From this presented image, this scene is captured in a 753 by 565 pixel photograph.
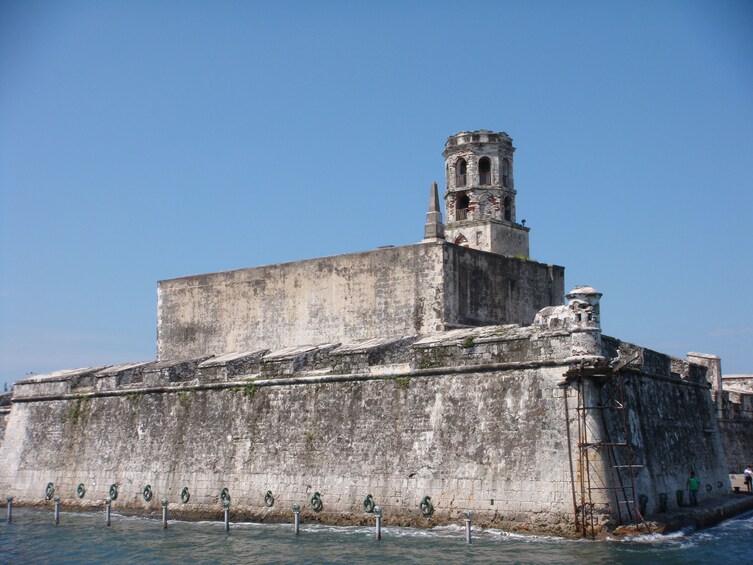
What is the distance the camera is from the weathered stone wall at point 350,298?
91.2 ft

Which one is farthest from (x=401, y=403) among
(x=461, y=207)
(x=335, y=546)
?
(x=461, y=207)

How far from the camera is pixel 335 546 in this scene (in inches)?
781

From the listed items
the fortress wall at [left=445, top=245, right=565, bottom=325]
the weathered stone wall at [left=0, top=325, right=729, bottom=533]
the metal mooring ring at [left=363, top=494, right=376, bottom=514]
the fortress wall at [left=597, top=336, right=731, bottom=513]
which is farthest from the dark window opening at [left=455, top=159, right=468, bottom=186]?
the metal mooring ring at [left=363, top=494, right=376, bottom=514]

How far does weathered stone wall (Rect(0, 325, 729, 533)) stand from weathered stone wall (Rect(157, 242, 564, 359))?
2.98 meters

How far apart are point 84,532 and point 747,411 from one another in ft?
83.9

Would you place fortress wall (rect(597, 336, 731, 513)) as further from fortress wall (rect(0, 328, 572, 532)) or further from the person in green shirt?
fortress wall (rect(0, 328, 572, 532))

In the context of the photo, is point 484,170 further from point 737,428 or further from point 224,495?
point 224,495

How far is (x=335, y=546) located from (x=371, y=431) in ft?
11.4

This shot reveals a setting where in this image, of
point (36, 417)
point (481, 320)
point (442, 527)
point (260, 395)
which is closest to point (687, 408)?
point (481, 320)

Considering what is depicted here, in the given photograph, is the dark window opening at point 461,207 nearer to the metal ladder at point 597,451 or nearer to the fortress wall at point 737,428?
the fortress wall at point 737,428

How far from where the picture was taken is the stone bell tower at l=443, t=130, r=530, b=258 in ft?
115

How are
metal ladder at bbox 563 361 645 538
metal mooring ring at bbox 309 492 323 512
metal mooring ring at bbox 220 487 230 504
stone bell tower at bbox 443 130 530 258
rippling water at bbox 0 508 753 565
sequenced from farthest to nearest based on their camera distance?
stone bell tower at bbox 443 130 530 258
metal mooring ring at bbox 220 487 230 504
metal mooring ring at bbox 309 492 323 512
metal ladder at bbox 563 361 645 538
rippling water at bbox 0 508 753 565

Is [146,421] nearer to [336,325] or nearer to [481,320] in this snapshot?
[336,325]

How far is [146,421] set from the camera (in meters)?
28.1
